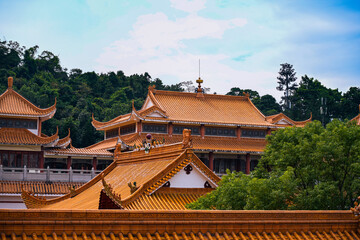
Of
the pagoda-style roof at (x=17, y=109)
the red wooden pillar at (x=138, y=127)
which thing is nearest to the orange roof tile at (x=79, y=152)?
the pagoda-style roof at (x=17, y=109)

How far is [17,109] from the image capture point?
1861 inches

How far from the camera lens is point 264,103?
4200 inches

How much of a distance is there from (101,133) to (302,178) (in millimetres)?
60676

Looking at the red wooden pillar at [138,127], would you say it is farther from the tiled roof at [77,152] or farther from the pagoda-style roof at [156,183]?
the pagoda-style roof at [156,183]

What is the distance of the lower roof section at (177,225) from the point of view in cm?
1012

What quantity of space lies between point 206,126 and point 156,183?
32419 millimetres

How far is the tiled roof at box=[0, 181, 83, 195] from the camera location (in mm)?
41222

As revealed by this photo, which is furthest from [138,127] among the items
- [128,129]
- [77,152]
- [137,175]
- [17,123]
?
→ [137,175]

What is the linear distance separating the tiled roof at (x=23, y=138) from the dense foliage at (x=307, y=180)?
87.6 ft

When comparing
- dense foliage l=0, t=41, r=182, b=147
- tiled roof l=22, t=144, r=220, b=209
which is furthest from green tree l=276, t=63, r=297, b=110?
tiled roof l=22, t=144, r=220, b=209

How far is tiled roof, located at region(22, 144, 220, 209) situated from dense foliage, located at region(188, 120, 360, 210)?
146 centimetres

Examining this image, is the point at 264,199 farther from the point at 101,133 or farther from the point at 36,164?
the point at 101,133

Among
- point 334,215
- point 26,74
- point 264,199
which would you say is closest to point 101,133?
A: point 26,74

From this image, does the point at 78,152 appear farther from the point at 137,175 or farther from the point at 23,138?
the point at 137,175
